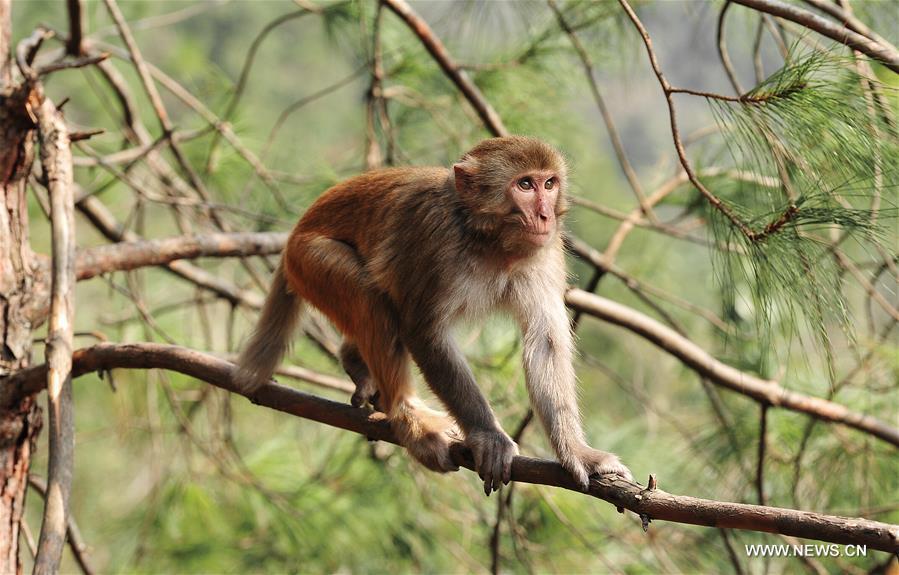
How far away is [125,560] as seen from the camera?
6.12m

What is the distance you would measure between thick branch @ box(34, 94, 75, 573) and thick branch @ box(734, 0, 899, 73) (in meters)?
2.57

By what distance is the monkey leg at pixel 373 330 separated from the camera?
11.5 feet

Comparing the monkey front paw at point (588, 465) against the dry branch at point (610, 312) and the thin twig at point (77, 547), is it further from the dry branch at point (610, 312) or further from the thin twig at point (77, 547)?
the thin twig at point (77, 547)

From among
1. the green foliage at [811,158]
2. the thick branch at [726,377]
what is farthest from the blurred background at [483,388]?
the green foliage at [811,158]

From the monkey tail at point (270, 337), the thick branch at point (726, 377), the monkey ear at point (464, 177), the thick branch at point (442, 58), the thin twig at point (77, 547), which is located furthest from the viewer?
the thick branch at point (442, 58)

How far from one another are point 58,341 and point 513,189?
177 cm

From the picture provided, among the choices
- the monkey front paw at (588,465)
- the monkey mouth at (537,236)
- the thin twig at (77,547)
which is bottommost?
the thin twig at (77,547)

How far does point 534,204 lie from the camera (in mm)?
3547

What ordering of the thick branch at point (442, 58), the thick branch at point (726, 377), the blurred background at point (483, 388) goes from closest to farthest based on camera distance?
the thick branch at point (726, 377) → the thick branch at point (442, 58) → the blurred background at point (483, 388)

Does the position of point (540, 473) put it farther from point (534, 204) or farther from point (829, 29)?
point (829, 29)

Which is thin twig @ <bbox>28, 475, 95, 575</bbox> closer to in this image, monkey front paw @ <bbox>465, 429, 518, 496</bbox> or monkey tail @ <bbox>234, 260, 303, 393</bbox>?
monkey tail @ <bbox>234, 260, 303, 393</bbox>

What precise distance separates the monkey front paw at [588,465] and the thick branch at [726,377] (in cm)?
147

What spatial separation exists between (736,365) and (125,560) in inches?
162

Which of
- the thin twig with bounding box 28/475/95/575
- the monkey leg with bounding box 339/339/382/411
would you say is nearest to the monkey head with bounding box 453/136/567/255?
the monkey leg with bounding box 339/339/382/411
